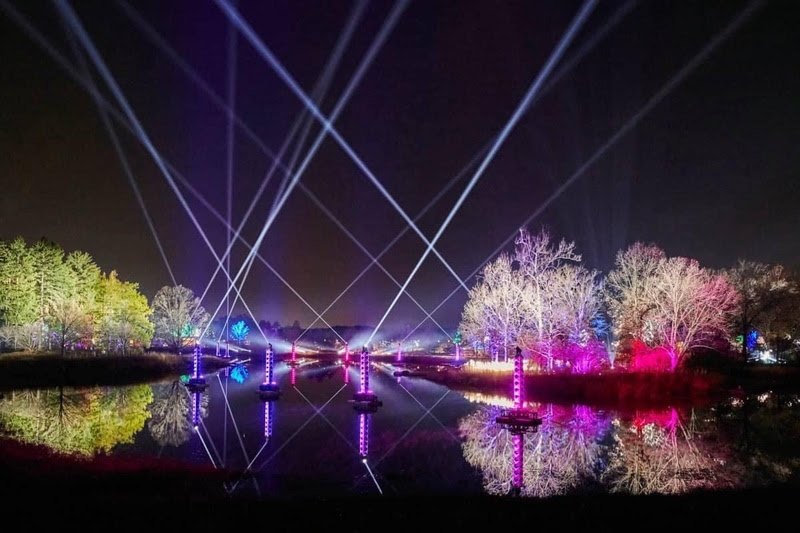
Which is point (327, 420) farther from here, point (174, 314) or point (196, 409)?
point (174, 314)

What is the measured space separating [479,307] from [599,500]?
4209 centimetres

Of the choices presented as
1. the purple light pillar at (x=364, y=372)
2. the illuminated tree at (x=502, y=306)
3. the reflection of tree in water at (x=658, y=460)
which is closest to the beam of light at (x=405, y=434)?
the purple light pillar at (x=364, y=372)

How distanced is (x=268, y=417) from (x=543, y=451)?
41.4ft

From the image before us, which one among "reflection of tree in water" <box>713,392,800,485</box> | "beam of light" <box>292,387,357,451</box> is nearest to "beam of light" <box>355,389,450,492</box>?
"beam of light" <box>292,387,357,451</box>

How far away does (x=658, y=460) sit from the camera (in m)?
17.7

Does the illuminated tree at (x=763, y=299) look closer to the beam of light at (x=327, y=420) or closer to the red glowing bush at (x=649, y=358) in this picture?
the red glowing bush at (x=649, y=358)

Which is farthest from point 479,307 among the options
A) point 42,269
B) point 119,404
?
point 42,269

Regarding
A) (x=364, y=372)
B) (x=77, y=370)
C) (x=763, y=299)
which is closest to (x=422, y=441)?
(x=364, y=372)

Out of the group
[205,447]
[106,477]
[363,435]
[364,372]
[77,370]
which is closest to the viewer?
[106,477]

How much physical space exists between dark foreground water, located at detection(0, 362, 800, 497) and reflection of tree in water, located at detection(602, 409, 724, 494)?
0.17 feet

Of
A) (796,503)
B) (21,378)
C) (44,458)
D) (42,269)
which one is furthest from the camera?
(42,269)

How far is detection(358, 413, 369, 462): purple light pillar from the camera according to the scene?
18766 mm

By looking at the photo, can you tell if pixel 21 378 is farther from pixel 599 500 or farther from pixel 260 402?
pixel 599 500

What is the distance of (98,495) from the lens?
12.6 meters
